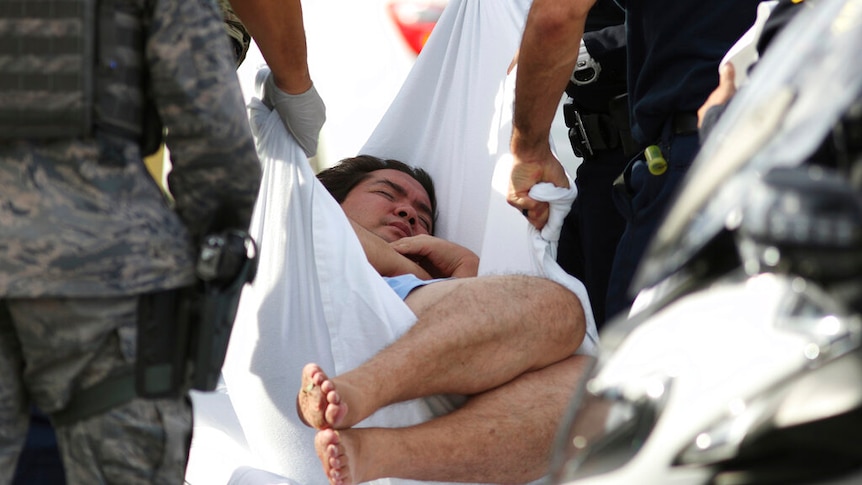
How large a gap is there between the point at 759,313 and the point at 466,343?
49.5 inches

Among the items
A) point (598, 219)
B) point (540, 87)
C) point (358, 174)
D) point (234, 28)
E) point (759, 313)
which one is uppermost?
point (759, 313)

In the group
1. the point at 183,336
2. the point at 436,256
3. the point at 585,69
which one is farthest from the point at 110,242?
the point at 585,69

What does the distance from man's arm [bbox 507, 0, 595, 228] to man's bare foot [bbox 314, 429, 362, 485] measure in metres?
0.88

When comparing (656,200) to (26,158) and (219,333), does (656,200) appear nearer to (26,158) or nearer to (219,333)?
(219,333)

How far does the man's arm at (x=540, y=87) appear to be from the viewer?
2.48 m

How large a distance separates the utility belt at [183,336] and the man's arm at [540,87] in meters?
1.00

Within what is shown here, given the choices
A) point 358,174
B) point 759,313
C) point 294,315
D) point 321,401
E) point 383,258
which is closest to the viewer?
point 759,313

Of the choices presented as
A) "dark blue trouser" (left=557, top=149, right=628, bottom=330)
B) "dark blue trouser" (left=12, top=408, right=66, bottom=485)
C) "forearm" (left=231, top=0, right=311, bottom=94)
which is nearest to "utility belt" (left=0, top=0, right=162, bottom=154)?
"forearm" (left=231, top=0, right=311, bottom=94)

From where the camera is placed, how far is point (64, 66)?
1627mm

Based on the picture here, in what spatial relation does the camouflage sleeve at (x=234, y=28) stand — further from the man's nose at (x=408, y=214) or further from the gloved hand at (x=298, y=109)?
the man's nose at (x=408, y=214)

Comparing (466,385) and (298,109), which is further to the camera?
(298,109)

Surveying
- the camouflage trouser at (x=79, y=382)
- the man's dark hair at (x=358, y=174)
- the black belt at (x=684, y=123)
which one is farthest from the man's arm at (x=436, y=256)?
the camouflage trouser at (x=79, y=382)

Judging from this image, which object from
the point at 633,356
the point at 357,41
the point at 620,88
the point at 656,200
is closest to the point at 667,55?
the point at 656,200

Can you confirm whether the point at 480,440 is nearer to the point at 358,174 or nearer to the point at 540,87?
the point at 540,87
